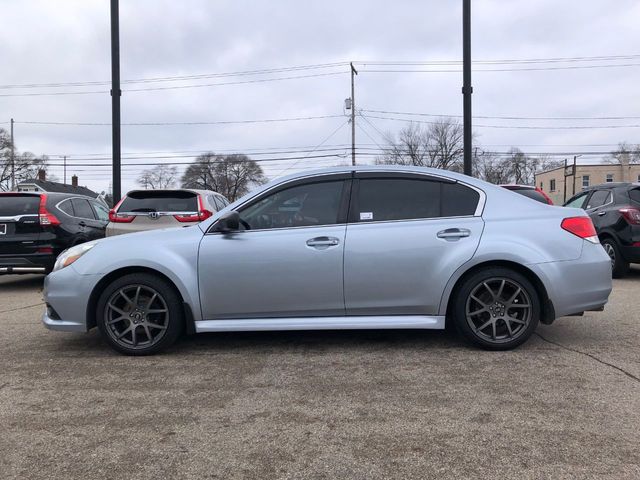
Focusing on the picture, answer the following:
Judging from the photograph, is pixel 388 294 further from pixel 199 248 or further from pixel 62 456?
pixel 62 456

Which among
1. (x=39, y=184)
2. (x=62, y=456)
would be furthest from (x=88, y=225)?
(x=39, y=184)

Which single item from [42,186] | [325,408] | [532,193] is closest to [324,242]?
[325,408]

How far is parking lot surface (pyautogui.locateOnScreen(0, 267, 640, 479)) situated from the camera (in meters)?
2.60

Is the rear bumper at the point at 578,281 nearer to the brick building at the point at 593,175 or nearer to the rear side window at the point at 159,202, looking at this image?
the rear side window at the point at 159,202

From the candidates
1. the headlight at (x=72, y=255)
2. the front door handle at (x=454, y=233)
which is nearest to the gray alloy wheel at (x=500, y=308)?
the front door handle at (x=454, y=233)

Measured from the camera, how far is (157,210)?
768 centimetres

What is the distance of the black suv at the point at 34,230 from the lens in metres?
7.88

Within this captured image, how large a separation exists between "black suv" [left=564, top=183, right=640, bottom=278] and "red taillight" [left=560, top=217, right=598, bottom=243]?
4.69 m

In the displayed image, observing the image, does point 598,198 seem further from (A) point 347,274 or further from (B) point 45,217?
(B) point 45,217

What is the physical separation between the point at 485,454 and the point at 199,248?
8.92 feet

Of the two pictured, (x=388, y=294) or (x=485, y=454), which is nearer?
(x=485, y=454)

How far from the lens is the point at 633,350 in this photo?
14.5ft

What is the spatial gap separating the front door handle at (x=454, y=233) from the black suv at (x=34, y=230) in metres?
6.42

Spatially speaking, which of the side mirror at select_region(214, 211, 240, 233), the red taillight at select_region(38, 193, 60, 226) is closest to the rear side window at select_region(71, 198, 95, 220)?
the red taillight at select_region(38, 193, 60, 226)
